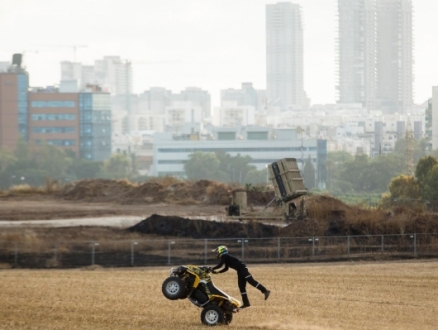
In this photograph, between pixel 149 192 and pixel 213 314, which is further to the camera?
pixel 149 192

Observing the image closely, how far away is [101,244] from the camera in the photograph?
63406mm

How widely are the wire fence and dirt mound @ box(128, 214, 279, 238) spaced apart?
2438mm

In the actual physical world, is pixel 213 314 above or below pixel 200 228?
below

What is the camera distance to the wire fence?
60719mm

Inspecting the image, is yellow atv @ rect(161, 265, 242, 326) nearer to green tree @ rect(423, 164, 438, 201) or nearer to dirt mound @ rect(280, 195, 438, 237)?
dirt mound @ rect(280, 195, 438, 237)

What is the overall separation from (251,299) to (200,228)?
2973cm

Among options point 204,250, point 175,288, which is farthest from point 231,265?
point 204,250

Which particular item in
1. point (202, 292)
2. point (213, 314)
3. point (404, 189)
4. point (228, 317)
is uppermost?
point (404, 189)

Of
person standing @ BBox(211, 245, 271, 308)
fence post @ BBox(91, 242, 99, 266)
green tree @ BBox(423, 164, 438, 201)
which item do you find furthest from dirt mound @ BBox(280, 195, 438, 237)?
green tree @ BBox(423, 164, 438, 201)

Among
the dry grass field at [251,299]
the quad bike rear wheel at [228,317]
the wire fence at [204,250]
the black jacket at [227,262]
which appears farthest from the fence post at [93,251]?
the black jacket at [227,262]

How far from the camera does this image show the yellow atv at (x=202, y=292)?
32688mm

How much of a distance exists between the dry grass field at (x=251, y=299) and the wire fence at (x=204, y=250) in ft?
14.8

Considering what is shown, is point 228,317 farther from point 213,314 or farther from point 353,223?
point 353,223

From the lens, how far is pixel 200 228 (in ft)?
230
